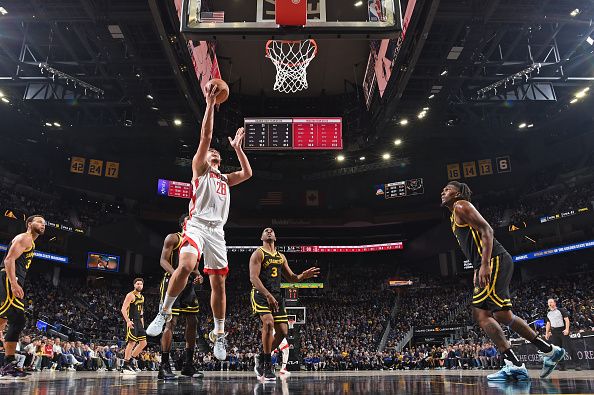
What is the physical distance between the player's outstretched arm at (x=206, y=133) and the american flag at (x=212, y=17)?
3.16 meters

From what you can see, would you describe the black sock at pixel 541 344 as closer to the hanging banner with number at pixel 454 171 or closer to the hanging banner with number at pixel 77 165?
the hanging banner with number at pixel 454 171

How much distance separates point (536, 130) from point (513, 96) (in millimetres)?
8113

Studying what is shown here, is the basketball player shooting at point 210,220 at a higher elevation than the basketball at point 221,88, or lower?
lower

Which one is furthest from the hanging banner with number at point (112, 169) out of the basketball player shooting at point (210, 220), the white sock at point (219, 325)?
the white sock at point (219, 325)

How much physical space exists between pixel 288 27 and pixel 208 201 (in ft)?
12.7

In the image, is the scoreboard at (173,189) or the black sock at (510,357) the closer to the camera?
the black sock at (510,357)

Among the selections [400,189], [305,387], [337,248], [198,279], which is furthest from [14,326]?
[337,248]

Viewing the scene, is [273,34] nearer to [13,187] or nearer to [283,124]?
[283,124]

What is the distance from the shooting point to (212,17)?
708cm

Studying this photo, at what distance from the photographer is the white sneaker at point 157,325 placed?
12.4 ft

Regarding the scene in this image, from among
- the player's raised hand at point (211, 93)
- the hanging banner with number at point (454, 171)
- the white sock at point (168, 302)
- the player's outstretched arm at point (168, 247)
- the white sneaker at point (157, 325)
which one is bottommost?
the white sneaker at point (157, 325)

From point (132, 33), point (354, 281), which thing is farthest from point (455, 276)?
point (132, 33)

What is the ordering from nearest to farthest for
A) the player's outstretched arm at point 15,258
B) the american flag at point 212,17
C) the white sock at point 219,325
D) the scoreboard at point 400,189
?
the white sock at point 219,325, the player's outstretched arm at point 15,258, the american flag at point 212,17, the scoreboard at point 400,189

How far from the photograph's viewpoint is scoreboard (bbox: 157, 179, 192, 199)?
1066 inches
